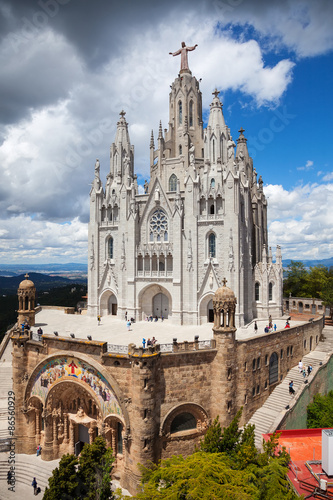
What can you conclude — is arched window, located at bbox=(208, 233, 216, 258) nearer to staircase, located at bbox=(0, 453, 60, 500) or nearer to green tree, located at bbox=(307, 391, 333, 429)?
green tree, located at bbox=(307, 391, 333, 429)

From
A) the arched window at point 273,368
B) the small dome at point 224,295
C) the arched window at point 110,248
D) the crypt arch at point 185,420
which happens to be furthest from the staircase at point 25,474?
the arched window at point 110,248

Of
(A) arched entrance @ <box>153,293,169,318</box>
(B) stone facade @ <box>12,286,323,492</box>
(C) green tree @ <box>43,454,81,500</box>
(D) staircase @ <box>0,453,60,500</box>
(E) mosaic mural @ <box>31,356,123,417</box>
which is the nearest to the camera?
(C) green tree @ <box>43,454,81,500</box>

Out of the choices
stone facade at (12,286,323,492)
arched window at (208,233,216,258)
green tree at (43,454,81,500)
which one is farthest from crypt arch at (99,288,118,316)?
green tree at (43,454,81,500)

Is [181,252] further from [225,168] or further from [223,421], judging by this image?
[223,421]

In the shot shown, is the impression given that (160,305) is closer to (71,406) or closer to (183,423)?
(71,406)

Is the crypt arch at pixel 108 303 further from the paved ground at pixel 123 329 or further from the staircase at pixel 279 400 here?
the staircase at pixel 279 400
